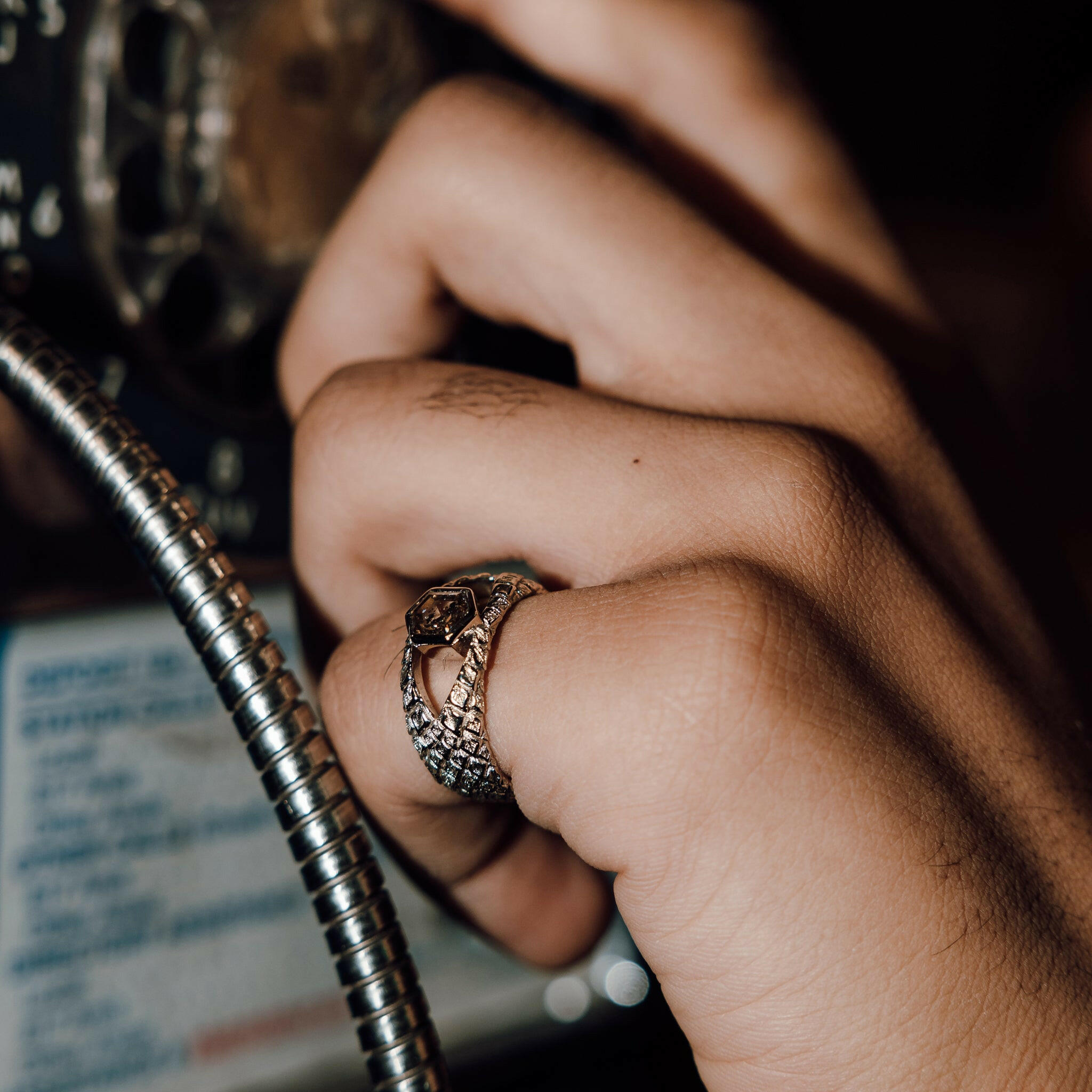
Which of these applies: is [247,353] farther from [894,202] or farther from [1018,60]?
[1018,60]

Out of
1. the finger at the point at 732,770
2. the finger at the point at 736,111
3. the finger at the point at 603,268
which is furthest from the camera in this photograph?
the finger at the point at 736,111

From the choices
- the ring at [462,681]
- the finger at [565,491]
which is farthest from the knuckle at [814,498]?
the ring at [462,681]

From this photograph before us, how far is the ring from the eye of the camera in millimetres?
362

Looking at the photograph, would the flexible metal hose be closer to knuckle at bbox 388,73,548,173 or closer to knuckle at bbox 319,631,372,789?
knuckle at bbox 319,631,372,789

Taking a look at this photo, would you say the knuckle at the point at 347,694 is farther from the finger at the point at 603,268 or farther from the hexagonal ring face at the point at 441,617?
the finger at the point at 603,268

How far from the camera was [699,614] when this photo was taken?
0.34 meters

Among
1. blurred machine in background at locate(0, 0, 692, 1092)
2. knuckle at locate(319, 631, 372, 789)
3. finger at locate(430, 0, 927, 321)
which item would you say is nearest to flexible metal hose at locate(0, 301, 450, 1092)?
knuckle at locate(319, 631, 372, 789)

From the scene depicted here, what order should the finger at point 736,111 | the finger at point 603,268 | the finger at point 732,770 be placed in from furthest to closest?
the finger at point 736,111 < the finger at point 603,268 < the finger at point 732,770

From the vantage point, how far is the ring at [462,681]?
14.2 inches

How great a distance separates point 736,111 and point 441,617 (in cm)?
38

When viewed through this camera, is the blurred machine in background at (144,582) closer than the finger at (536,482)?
No

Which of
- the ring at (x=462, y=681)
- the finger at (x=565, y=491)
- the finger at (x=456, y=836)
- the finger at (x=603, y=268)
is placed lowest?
the finger at (x=456, y=836)

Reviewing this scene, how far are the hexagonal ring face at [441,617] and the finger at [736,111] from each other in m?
0.33

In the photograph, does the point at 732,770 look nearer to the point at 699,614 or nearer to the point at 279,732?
the point at 699,614
